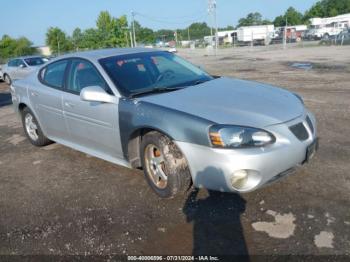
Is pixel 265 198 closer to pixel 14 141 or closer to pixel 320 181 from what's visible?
pixel 320 181

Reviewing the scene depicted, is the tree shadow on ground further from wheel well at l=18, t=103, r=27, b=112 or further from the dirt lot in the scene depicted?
wheel well at l=18, t=103, r=27, b=112

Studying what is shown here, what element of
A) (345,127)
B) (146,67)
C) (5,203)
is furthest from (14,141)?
(345,127)

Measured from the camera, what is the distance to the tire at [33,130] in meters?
5.93

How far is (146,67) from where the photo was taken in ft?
15.1

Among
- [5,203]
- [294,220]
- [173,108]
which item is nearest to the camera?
[294,220]

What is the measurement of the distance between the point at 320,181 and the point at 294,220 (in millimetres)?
932

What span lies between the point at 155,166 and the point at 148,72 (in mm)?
1246

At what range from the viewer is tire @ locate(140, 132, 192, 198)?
145 inches

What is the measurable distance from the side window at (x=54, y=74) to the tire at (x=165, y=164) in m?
1.85

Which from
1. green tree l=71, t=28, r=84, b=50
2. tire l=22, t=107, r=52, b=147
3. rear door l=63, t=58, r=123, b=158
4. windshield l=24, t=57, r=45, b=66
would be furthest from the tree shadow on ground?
green tree l=71, t=28, r=84, b=50

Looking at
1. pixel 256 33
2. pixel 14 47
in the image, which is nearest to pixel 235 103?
pixel 256 33

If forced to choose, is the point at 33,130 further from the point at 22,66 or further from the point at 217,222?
the point at 22,66

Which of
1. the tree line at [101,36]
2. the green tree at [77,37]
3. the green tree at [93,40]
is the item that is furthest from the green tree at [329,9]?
the green tree at [93,40]

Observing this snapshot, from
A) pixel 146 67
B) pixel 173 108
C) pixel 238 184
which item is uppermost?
pixel 146 67
